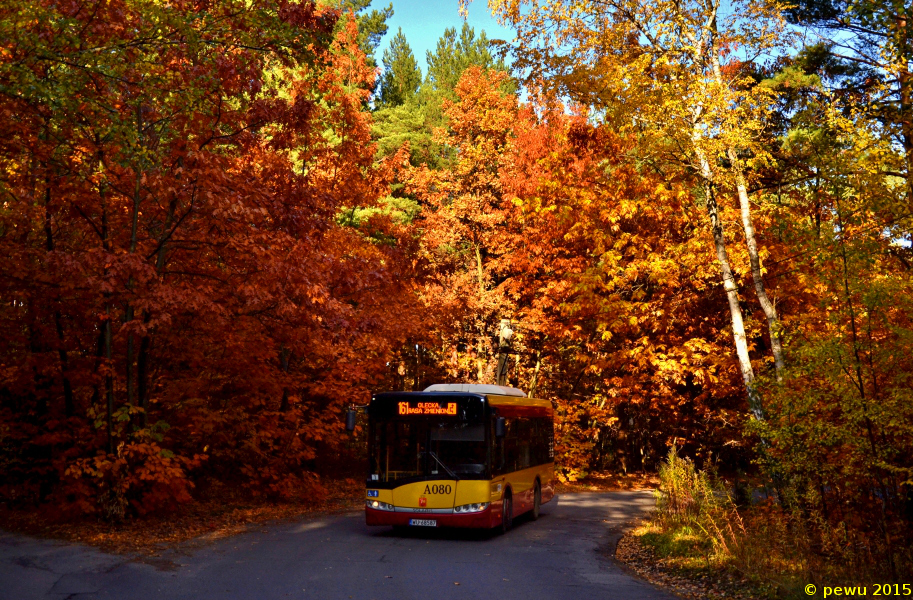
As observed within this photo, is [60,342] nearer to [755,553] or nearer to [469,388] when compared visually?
[469,388]

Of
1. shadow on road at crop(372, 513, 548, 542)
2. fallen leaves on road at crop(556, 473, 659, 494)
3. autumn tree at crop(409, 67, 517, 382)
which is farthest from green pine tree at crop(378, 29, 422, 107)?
shadow on road at crop(372, 513, 548, 542)

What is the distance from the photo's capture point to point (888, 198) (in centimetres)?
1061

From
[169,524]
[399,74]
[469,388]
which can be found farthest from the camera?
[399,74]

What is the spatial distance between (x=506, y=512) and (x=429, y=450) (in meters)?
2.40

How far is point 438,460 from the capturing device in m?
15.9

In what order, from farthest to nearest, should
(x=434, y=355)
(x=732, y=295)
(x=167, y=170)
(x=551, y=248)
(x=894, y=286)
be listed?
(x=434, y=355)
(x=551, y=248)
(x=732, y=295)
(x=167, y=170)
(x=894, y=286)

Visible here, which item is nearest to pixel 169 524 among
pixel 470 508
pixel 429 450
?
pixel 429 450

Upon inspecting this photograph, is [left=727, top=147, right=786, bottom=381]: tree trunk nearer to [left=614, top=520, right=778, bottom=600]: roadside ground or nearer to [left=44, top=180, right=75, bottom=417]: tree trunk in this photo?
[left=614, top=520, right=778, bottom=600]: roadside ground

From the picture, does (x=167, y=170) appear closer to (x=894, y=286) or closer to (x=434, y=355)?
(x=894, y=286)

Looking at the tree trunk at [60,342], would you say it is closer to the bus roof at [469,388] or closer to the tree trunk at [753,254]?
the bus roof at [469,388]

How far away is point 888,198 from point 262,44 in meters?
10.4

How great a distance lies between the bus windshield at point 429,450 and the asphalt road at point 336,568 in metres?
1.31

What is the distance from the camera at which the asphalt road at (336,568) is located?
10125 millimetres

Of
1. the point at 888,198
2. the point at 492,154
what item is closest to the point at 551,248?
the point at 492,154
